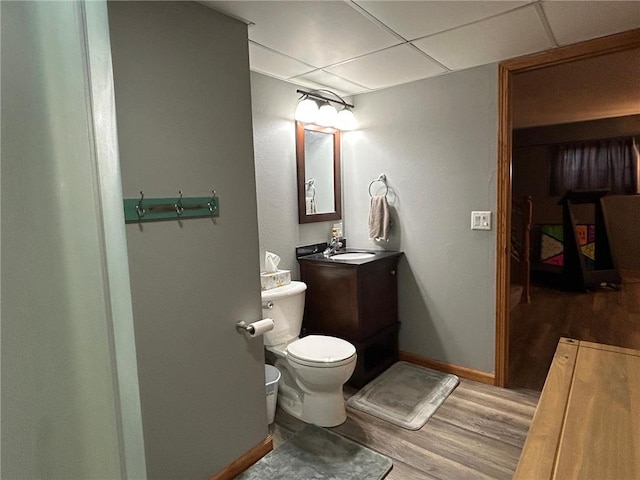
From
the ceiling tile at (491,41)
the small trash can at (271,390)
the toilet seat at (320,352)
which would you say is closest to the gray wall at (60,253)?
the toilet seat at (320,352)

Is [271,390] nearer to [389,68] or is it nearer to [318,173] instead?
[318,173]

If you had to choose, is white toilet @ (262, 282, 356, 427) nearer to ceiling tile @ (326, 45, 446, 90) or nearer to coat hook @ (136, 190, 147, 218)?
coat hook @ (136, 190, 147, 218)

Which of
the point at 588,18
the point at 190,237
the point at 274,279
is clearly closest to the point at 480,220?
the point at 588,18

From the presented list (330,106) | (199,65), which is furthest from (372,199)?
(199,65)

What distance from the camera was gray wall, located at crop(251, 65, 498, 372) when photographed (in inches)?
94.4

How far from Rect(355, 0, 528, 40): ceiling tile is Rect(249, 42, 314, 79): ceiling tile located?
24.0 inches

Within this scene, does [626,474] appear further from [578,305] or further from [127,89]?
[578,305]

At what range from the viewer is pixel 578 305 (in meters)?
4.22

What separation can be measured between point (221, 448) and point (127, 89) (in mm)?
1503

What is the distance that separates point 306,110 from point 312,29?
804 mm

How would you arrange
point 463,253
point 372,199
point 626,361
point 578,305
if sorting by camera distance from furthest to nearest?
point 578,305
point 372,199
point 463,253
point 626,361

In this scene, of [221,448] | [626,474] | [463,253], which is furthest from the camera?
[463,253]

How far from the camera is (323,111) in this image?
2643 mm

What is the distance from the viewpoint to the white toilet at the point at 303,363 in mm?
2018
